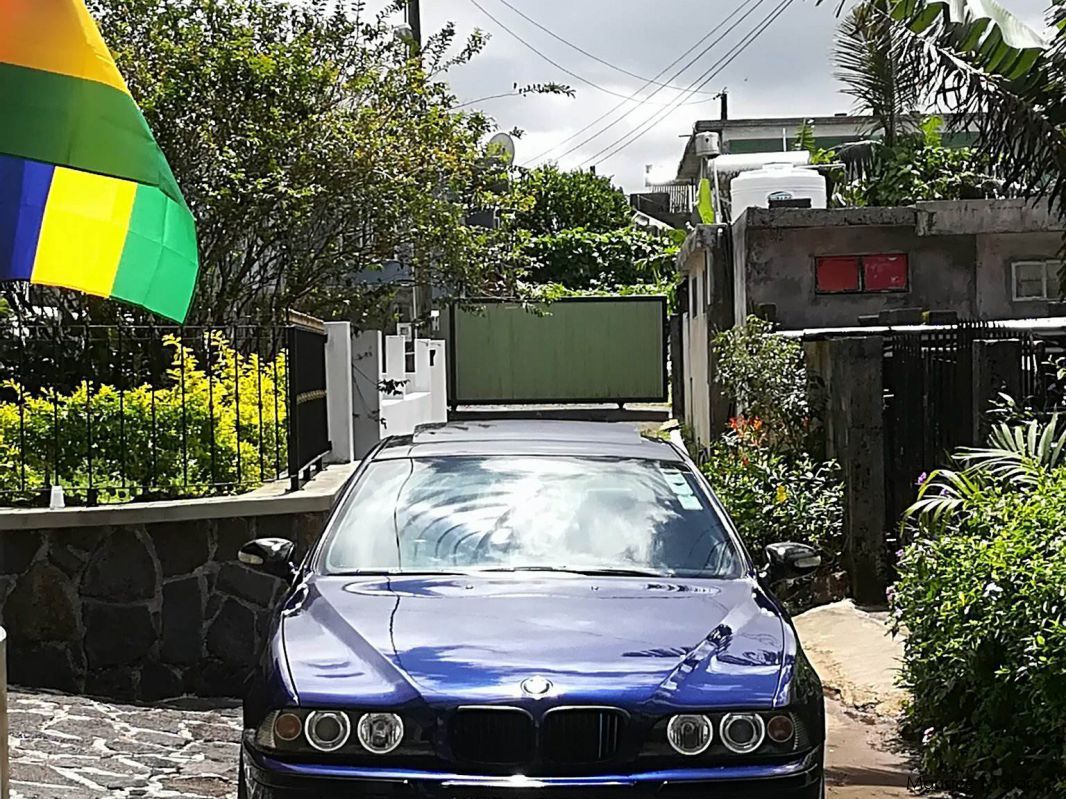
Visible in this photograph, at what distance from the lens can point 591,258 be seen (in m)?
37.1

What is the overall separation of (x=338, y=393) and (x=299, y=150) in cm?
366

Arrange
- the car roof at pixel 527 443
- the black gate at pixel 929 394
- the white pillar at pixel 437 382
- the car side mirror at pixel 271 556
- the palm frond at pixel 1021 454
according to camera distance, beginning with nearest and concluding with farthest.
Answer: the car side mirror at pixel 271 556 < the car roof at pixel 527 443 < the palm frond at pixel 1021 454 < the black gate at pixel 929 394 < the white pillar at pixel 437 382

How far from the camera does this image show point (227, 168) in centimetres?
1302

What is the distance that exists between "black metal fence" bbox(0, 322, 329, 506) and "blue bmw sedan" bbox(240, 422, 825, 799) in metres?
3.62

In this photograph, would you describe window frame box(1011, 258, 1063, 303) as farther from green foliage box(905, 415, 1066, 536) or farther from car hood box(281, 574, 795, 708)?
car hood box(281, 574, 795, 708)

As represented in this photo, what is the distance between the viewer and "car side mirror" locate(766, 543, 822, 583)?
580cm

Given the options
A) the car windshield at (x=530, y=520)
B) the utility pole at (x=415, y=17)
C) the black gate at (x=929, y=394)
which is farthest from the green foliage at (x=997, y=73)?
the utility pole at (x=415, y=17)

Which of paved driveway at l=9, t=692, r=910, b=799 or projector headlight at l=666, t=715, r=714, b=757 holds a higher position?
projector headlight at l=666, t=715, r=714, b=757

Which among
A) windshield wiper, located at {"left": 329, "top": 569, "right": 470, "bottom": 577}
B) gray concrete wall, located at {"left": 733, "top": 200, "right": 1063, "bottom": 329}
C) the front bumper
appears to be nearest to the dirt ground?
the front bumper

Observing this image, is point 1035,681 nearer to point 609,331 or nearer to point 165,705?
point 165,705

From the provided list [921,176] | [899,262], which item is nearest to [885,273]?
[899,262]

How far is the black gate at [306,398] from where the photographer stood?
9094mm

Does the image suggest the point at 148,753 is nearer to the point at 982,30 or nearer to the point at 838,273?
the point at 982,30

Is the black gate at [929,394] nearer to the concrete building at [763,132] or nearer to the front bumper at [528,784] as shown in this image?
the front bumper at [528,784]
